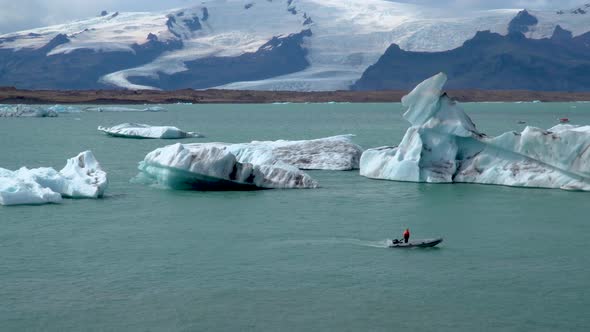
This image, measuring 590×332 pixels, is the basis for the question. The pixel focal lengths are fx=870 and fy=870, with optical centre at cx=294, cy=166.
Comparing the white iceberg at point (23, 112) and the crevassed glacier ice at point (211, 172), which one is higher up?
the crevassed glacier ice at point (211, 172)

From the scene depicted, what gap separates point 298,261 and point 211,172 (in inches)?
334

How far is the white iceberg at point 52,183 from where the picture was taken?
880 inches

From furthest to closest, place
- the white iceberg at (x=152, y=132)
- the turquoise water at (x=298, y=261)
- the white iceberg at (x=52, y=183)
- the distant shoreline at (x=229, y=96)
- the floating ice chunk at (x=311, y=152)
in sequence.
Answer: the distant shoreline at (x=229, y=96), the white iceberg at (x=152, y=132), the floating ice chunk at (x=311, y=152), the white iceberg at (x=52, y=183), the turquoise water at (x=298, y=261)

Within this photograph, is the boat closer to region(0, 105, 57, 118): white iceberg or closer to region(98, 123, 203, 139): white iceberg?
region(98, 123, 203, 139): white iceberg

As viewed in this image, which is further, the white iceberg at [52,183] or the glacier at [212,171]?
the glacier at [212,171]

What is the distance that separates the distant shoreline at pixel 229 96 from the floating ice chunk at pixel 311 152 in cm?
8921

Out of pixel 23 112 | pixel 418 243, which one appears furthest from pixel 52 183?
pixel 23 112

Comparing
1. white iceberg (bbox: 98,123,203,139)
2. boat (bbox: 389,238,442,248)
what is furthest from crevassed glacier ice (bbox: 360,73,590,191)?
white iceberg (bbox: 98,123,203,139)

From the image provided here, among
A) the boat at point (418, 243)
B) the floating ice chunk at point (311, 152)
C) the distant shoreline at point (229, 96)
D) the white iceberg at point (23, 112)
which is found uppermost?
the boat at point (418, 243)

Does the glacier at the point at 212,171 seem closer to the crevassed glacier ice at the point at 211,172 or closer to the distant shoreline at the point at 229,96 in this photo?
the crevassed glacier ice at the point at 211,172

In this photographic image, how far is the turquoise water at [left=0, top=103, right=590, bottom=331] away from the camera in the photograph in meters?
13.2

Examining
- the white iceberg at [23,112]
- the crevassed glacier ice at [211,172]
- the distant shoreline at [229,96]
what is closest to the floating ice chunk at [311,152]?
the crevassed glacier ice at [211,172]

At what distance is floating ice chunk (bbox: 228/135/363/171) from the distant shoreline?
8921cm

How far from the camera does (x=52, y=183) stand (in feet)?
76.9
